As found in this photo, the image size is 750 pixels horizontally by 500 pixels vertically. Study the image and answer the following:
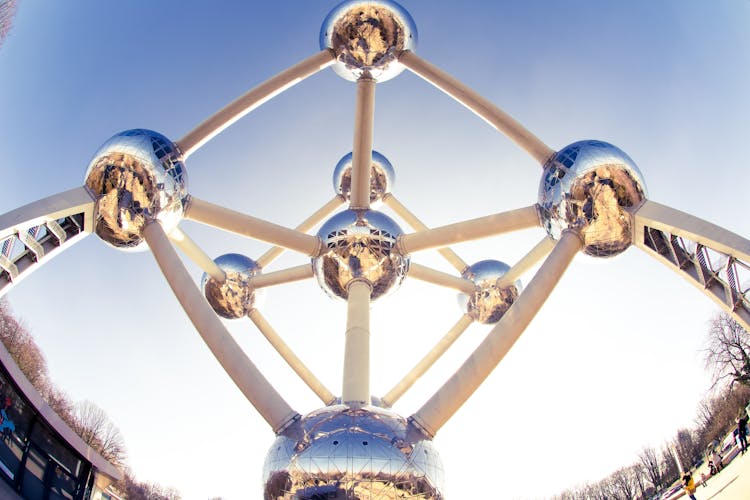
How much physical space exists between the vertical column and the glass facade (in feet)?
28.2

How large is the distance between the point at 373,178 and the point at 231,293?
5.26m

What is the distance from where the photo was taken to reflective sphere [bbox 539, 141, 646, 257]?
7.71 metres

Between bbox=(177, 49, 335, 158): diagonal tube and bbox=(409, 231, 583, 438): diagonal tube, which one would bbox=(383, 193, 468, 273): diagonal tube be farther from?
bbox=(409, 231, 583, 438): diagonal tube

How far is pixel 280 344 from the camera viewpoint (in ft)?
38.2

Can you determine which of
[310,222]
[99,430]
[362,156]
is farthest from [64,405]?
[362,156]

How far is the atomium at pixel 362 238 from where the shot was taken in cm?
498

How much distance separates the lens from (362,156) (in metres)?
9.45

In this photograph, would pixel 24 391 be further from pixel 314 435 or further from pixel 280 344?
pixel 314 435

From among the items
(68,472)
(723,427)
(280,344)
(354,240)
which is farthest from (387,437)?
(723,427)

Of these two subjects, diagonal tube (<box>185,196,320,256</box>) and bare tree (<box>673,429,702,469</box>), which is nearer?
diagonal tube (<box>185,196,320,256</box>)

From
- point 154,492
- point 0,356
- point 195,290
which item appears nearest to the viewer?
point 195,290

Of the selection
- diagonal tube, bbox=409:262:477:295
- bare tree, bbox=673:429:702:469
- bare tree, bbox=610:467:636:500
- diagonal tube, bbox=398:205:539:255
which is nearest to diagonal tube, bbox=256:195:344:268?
diagonal tube, bbox=409:262:477:295

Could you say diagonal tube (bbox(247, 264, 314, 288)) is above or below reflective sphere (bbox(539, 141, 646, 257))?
above

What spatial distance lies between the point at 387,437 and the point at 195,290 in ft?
9.23
